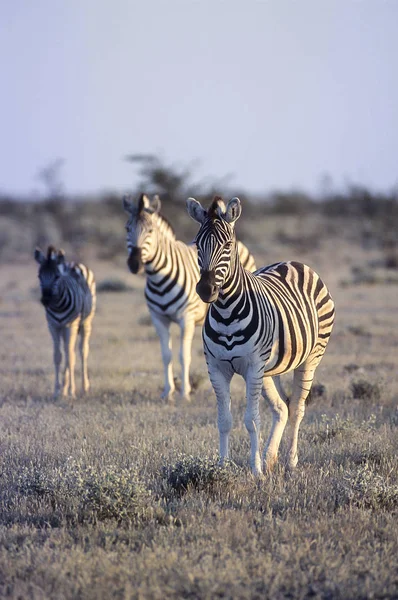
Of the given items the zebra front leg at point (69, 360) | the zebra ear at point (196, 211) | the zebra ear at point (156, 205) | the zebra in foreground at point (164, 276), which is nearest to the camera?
the zebra ear at point (196, 211)

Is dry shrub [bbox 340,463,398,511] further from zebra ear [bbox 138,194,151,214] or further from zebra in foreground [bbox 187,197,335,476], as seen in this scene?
zebra ear [bbox 138,194,151,214]

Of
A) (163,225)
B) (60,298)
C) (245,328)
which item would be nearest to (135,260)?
(163,225)

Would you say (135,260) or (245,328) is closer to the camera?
(245,328)

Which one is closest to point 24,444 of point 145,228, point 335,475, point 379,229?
point 335,475

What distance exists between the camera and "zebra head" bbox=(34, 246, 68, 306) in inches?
427

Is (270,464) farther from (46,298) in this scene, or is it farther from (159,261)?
(46,298)

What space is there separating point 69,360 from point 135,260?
1.82m

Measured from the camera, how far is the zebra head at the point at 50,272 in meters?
10.9

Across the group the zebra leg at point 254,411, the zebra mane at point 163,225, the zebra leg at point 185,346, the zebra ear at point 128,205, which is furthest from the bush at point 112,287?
the zebra leg at point 254,411

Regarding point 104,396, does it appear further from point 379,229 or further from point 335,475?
point 379,229

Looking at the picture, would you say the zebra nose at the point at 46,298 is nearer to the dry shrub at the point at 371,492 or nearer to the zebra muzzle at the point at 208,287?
the zebra muzzle at the point at 208,287

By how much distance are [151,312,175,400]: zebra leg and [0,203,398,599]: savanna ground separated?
0.93 feet

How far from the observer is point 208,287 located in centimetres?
589

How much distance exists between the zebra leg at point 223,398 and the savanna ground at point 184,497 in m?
0.20
